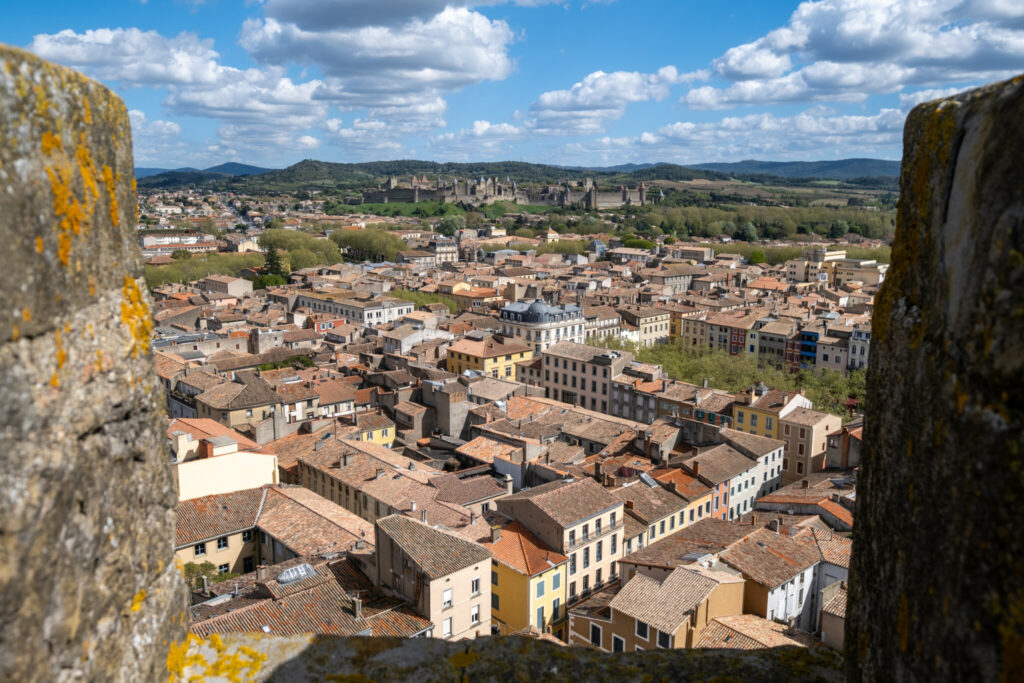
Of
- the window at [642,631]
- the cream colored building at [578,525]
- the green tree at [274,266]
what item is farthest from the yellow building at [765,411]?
the green tree at [274,266]

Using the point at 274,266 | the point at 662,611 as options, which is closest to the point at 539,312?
the point at 662,611

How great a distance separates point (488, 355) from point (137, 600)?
166ft

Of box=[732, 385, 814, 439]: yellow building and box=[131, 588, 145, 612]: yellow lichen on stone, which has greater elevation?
box=[131, 588, 145, 612]: yellow lichen on stone

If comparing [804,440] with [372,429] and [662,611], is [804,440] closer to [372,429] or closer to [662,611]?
[372,429]

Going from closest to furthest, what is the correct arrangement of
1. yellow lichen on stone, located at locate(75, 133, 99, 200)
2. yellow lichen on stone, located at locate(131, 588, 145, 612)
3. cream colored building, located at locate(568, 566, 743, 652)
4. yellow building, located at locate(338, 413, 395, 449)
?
1. yellow lichen on stone, located at locate(75, 133, 99, 200)
2. yellow lichen on stone, located at locate(131, 588, 145, 612)
3. cream colored building, located at locate(568, 566, 743, 652)
4. yellow building, located at locate(338, 413, 395, 449)

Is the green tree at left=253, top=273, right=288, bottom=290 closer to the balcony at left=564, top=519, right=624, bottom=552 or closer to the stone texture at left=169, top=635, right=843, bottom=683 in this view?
the balcony at left=564, top=519, right=624, bottom=552

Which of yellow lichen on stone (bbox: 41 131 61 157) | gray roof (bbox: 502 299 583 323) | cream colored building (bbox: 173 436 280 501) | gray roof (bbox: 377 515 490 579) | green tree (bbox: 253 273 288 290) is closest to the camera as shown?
yellow lichen on stone (bbox: 41 131 61 157)

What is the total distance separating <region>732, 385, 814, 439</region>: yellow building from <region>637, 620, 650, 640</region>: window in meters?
23.4

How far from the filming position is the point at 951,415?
244 centimetres

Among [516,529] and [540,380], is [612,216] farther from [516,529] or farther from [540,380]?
[516,529]

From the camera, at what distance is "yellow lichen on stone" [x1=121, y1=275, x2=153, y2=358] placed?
2.96 meters

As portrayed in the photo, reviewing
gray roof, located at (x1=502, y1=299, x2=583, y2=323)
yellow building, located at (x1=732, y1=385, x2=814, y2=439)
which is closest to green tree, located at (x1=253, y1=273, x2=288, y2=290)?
gray roof, located at (x1=502, y1=299, x2=583, y2=323)

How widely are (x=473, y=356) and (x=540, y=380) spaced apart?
4.96 meters

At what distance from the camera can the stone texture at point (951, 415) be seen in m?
2.12
